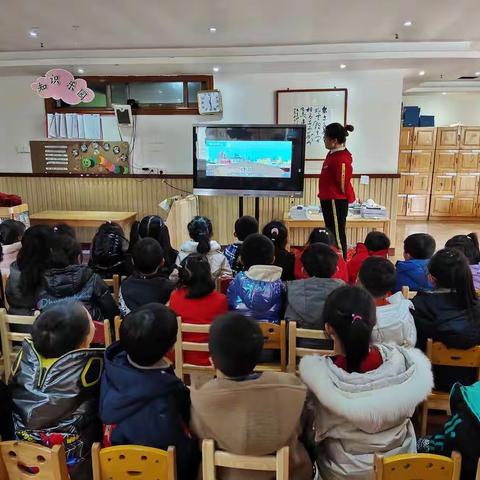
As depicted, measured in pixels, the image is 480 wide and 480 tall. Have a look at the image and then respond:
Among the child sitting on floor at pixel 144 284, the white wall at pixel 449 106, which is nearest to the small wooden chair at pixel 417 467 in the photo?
the child sitting on floor at pixel 144 284

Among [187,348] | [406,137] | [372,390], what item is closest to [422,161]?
[406,137]

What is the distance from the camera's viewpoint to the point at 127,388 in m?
1.31

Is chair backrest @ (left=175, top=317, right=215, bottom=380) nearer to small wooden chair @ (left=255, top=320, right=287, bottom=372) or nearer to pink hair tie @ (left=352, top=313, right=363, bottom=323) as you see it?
small wooden chair @ (left=255, top=320, right=287, bottom=372)

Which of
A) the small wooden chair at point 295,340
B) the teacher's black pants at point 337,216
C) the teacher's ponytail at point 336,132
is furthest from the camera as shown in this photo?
the teacher's black pants at point 337,216

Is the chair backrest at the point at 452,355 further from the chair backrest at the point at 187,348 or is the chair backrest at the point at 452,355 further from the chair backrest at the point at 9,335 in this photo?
the chair backrest at the point at 9,335

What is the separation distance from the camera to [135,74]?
5.61 meters

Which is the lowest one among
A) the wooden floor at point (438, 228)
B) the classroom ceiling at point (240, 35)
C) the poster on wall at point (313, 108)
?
the wooden floor at point (438, 228)

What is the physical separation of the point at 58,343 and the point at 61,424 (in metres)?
0.25

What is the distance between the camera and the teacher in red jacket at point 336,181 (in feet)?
13.0

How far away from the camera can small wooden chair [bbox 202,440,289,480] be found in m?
1.12

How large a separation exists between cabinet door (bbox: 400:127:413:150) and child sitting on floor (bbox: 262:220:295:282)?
5781 mm

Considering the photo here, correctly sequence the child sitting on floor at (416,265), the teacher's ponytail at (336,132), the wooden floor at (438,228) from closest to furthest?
the child sitting on floor at (416,265) < the teacher's ponytail at (336,132) < the wooden floor at (438,228)

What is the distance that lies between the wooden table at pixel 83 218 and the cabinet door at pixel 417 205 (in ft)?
16.4

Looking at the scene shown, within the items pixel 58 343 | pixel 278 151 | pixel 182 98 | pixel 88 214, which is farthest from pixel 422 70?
pixel 58 343
